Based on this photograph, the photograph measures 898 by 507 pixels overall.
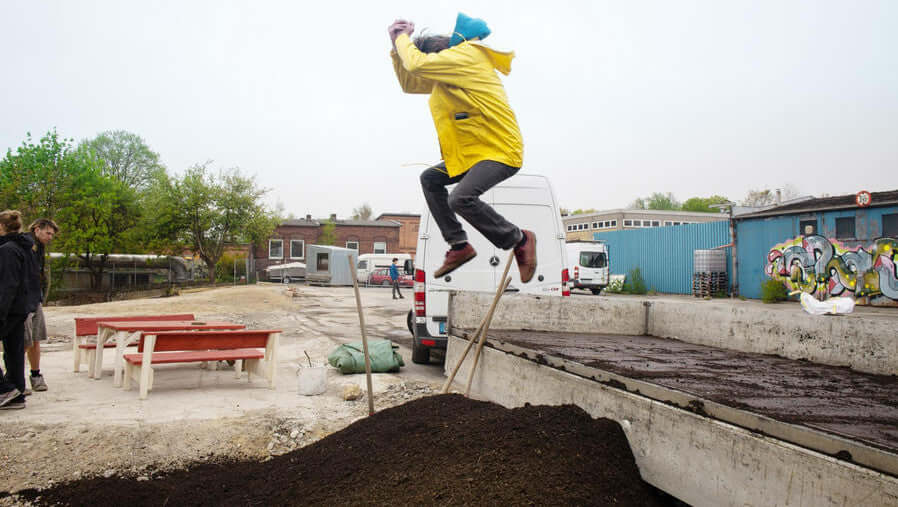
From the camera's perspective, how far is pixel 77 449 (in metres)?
4.32

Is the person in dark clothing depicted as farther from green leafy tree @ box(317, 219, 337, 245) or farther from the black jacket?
green leafy tree @ box(317, 219, 337, 245)

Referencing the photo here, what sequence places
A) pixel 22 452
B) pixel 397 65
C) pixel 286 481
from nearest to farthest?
pixel 397 65 < pixel 286 481 < pixel 22 452

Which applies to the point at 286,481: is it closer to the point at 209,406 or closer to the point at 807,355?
the point at 209,406

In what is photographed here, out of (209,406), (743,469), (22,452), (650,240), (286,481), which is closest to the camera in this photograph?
(743,469)

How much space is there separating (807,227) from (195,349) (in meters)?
22.1

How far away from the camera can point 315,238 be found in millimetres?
55188

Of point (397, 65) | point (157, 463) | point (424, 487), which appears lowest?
point (157, 463)

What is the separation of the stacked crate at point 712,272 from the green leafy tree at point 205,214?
28986mm

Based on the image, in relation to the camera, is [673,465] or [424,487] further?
[424,487]

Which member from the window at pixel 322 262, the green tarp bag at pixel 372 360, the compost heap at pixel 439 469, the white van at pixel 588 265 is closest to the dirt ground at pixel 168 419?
the green tarp bag at pixel 372 360

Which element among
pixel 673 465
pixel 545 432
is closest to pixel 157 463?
pixel 545 432

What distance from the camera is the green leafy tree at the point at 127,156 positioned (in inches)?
2162

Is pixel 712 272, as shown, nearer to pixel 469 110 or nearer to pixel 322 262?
pixel 469 110

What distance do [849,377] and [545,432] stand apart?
6.13 ft
